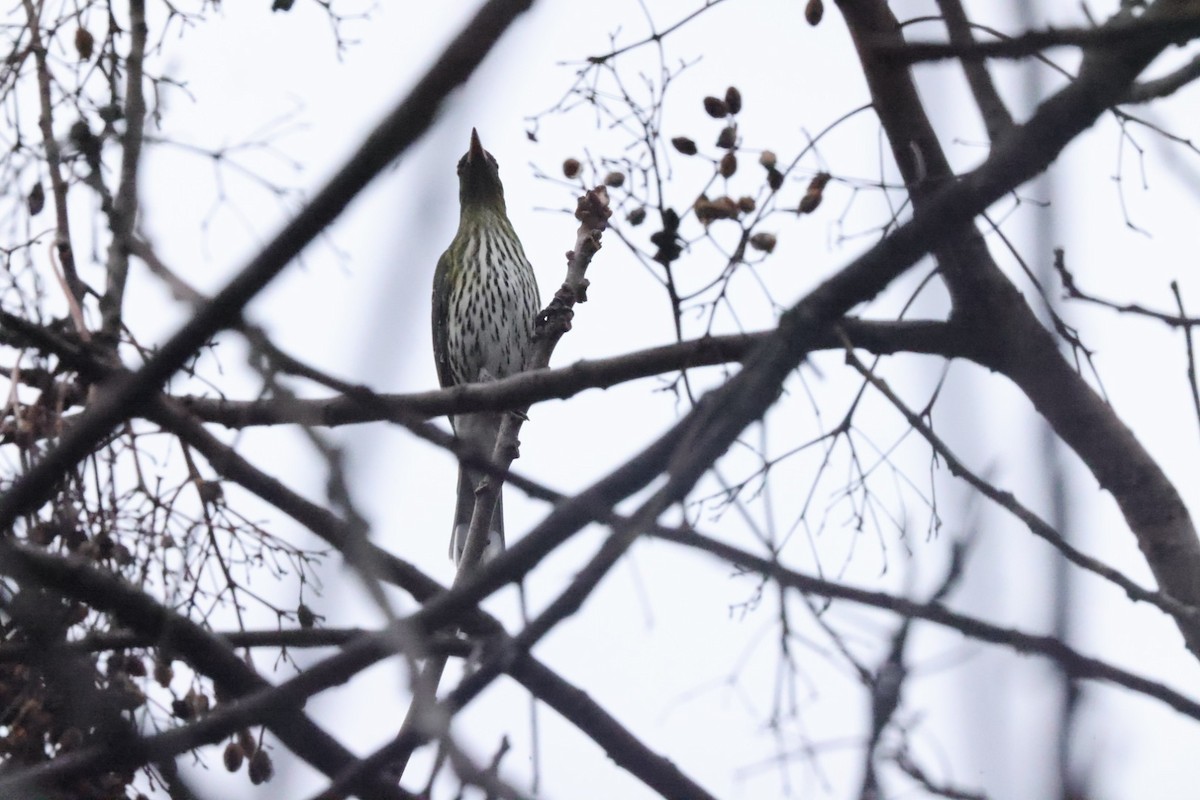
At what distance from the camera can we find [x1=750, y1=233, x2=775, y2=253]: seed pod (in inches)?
135

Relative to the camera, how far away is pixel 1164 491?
3.32m

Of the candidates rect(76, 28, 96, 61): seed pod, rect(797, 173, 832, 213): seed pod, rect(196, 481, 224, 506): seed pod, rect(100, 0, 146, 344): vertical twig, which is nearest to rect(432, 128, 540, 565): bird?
rect(76, 28, 96, 61): seed pod

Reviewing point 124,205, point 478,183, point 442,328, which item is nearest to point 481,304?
point 442,328

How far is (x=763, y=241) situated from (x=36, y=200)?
2161 mm

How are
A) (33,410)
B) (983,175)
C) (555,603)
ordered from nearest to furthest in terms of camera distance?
(983,175)
(555,603)
(33,410)

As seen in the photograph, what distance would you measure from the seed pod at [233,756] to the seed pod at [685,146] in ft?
6.50

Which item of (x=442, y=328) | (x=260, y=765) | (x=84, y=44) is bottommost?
(x=260, y=765)

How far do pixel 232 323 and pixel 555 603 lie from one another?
448 millimetres

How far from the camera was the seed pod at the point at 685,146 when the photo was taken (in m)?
3.76

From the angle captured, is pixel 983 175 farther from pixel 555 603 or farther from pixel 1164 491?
pixel 1164 491

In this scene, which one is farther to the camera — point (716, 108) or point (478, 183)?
point (478, 183)

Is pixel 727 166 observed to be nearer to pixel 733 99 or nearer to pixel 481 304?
pixel 733 99

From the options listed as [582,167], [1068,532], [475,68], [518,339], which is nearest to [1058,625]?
[1068,532]

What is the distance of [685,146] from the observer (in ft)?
12.4
